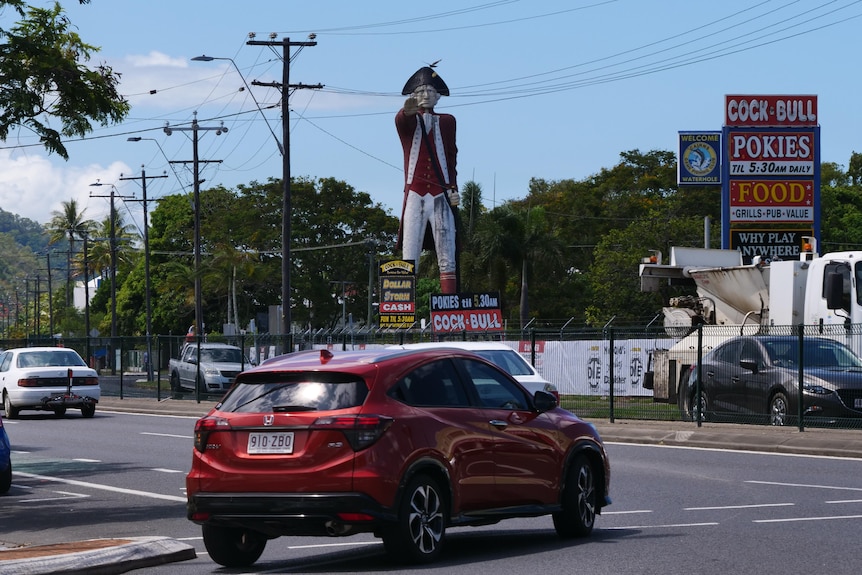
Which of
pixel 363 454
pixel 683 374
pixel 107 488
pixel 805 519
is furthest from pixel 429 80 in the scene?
pixel 363 454

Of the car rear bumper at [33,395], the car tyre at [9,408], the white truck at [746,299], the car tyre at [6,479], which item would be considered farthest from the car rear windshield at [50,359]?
the car tyre at [6,479]

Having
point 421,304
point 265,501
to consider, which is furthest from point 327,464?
point 421,304

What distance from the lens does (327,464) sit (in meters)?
9.67

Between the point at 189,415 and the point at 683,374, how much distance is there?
14.4 metres

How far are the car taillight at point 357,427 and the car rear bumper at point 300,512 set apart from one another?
37 centimetres

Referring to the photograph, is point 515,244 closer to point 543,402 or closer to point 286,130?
point 286,130

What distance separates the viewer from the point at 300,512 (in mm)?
9641

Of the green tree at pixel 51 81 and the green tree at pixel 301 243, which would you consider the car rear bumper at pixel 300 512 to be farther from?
the green tree at pixel 301 243

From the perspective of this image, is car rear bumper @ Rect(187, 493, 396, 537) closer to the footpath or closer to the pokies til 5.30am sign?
the footpath

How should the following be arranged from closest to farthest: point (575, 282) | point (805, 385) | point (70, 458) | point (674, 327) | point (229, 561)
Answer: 1. point (229, 561)
2. point (70, 458)
3. point (805, 385)
4. point (674, 327)
5. point (575, 282)

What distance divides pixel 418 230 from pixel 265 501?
46.9m

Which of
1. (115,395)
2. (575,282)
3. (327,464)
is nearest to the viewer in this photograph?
(327,464)

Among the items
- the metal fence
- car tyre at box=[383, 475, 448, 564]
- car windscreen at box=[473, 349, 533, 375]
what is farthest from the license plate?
the metal fence

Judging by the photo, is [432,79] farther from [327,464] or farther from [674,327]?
[327,464]
